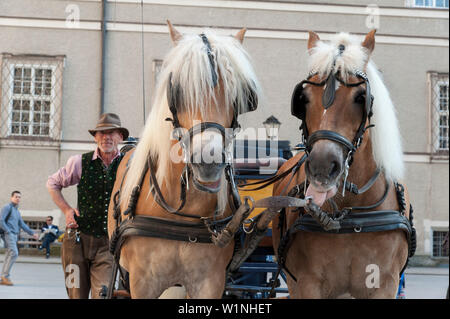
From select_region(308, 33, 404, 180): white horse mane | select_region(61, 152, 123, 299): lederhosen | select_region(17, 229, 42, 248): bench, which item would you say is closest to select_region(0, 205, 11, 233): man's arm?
select_region(17, 229, 42, 248): bench

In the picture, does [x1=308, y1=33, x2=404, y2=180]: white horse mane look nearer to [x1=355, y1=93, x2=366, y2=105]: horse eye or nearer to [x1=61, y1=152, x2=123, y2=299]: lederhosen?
[x1=355, y1=93, x2=366, y2=105]: horse eye

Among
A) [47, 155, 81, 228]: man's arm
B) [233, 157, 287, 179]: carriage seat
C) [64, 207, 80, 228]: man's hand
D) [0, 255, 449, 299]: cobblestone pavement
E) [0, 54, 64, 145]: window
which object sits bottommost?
[0, 255, 449, 299]: cobblestone pavement

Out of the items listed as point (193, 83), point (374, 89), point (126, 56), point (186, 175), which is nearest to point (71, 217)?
point (186, 175)

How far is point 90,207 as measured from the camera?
355cm

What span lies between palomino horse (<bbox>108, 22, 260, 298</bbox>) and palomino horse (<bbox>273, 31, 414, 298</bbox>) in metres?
0.31

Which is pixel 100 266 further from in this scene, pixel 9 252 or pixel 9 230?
pixel 9 252

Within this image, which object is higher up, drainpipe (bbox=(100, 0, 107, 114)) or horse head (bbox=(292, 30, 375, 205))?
drainpipe (bbox=(100, 0, 107, 114))

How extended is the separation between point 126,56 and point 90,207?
8.66 m

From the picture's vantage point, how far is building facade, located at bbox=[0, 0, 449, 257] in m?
11.3

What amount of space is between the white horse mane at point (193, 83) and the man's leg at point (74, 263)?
1019mm

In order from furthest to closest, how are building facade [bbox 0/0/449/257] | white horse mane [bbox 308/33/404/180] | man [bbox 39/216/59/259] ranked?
building facade [bbox 0/0/449/257]
man [bbox 39/216/59/259]
white horse mane [bbox 308/33/404/180]

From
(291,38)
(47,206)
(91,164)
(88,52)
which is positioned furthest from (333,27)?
(91,164)
